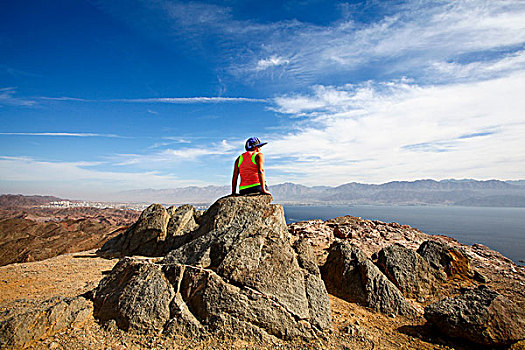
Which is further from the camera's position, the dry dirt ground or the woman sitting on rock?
the woman sitting on rock

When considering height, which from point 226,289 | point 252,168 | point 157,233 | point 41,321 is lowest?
point 41,321

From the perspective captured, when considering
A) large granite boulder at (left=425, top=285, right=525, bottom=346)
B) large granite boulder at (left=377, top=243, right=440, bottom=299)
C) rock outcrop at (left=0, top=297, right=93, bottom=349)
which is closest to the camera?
rock outcrop at (left=0, top=297, right=93, bottom=349)

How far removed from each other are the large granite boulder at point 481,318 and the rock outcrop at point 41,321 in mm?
8325

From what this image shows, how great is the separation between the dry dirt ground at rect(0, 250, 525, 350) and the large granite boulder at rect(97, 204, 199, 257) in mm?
2064

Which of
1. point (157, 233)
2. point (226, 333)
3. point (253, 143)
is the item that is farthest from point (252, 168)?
point (157, 233)

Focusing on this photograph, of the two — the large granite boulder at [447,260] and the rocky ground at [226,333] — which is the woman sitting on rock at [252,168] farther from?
the large granite boulder at [447,260]

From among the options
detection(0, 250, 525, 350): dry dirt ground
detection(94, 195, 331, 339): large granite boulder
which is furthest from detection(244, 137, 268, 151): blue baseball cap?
detection(0, 250, 525, 350): dry dirt ground

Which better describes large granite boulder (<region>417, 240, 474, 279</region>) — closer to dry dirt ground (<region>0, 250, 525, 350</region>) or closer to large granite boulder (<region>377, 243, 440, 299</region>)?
large granite boulder (<region>377, 243, 440, 299</region>)

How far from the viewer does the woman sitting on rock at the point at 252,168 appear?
Answer: 341 inches

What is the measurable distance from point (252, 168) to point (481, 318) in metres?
7.05

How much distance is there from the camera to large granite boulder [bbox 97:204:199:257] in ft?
36.3

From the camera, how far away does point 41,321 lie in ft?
16.7

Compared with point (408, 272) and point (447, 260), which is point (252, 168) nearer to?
point (408, 272)

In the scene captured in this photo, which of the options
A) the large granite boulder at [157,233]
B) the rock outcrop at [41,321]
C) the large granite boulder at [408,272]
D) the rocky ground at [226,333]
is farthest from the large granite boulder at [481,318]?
the large granite boulder at [157,233]
